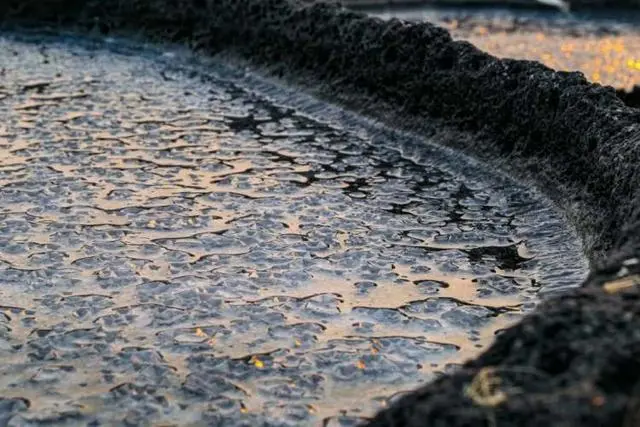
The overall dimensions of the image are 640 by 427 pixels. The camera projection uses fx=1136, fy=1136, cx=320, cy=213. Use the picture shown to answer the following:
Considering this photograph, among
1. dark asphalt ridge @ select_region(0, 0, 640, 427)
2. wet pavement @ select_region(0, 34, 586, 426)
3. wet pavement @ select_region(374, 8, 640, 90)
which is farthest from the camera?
wet pavement @ select_region(374, 8, 640, 90)

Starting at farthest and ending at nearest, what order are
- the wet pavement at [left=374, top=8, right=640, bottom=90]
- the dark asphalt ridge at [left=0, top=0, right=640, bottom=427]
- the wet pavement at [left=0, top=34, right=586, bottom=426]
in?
the wet pavement at [left=374, top=8, right=640, bottom=90] → the wet pavement at [left=0, top=34, right=586, bottom=426] → the dark asphalt ridge at [left=0, top=0, right=640, bottom=427]

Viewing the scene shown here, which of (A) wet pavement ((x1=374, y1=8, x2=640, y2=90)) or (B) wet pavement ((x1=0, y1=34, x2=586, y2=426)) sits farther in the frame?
(A) wet pavement ((x1=374, y1=8, x2=640, y2=90))

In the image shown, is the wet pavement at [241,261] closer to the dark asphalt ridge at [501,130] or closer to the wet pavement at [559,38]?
the dark asphalt ridge at [501,130]

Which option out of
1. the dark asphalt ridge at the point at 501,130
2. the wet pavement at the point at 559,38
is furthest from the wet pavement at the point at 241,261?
the wet pavement at the point at 559,38

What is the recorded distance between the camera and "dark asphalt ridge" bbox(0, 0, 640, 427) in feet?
8.64

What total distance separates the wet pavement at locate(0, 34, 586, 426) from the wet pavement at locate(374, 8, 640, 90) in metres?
3.58

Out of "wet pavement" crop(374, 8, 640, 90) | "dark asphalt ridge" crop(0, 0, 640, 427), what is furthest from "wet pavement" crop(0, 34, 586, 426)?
"wet pavement" crop(374, 8, 640, 90)

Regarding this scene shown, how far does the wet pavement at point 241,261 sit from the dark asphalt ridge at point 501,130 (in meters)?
0.24

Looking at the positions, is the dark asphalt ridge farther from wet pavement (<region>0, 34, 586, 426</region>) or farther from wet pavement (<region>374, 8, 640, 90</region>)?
wet pavement (<region>374, 8, 640, 90</region>)

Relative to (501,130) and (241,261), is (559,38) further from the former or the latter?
(241,261)

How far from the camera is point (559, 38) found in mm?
12453

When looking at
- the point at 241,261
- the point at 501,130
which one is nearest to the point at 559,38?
the point at 501,130

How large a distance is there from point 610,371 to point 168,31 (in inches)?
339

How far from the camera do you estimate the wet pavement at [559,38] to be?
10.5 metres
